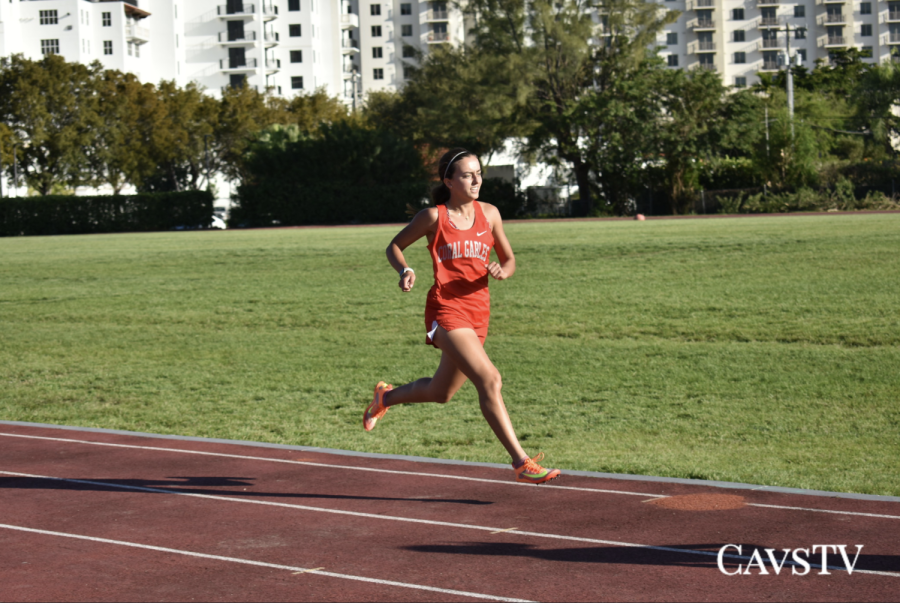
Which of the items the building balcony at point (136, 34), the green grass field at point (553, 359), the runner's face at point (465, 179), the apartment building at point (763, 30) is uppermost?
the apartment building at point (763, 30)

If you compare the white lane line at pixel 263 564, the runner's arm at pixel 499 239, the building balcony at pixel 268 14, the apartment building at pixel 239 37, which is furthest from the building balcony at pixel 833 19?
the white lane line at pixel 263 564

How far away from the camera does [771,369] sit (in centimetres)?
1069

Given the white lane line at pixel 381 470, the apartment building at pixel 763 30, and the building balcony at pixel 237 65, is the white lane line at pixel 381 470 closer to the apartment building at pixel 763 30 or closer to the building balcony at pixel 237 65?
the building balcony at pixel 237 65

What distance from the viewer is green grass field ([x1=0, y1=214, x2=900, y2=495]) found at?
7949mm

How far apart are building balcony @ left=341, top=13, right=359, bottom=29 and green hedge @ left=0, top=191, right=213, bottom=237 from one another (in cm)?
6542

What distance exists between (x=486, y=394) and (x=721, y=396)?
15.4 ft

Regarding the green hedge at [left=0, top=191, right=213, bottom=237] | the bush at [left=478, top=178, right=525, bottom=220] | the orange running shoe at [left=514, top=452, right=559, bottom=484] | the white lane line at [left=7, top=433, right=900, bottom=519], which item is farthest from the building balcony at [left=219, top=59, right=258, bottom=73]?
the orange running shoe at [left=514, top=452, right=559, bottom=484]

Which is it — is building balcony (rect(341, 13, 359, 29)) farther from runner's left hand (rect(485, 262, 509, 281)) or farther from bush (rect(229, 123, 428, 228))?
runner's left hand (rect(485, 262, 509, 281))

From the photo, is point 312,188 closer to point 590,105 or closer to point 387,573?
point 590,105

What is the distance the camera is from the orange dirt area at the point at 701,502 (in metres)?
5.35

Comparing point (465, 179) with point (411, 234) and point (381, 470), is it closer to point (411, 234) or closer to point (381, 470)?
point (411, 234)

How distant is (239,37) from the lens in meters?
108

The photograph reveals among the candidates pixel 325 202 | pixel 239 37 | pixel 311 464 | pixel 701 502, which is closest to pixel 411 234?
pixel 311 464

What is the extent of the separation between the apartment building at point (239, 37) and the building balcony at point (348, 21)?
127 mm
